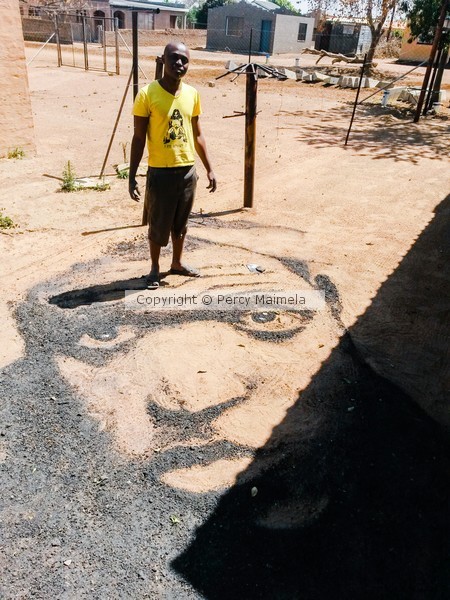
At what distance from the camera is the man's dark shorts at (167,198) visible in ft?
14.3

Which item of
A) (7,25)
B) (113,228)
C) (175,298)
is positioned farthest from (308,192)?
(7,25)

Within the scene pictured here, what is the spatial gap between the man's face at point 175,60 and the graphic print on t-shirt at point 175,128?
0.28m

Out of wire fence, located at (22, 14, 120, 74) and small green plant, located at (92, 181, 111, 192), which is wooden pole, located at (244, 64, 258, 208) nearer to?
small green plant, located at (92, 181, 111, 192)

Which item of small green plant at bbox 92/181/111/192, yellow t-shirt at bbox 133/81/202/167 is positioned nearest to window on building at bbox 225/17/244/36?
small green plant at bbox 92/181/111/192

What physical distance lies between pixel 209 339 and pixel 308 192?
4.61 m

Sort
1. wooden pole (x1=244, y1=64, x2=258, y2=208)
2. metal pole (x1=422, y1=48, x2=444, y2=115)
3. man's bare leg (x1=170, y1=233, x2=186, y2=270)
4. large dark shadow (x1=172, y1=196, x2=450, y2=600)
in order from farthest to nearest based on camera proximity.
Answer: metal pole (x1=422, y1=48, x2=444, y2=115), wooden pole (x1=244, y1=64, x2=258, y2=208), man's bare leg (x1=170, y1=233, x2=186, y2=270), large dark shadow (x1=172, y1=196, x2=450, y2=600)

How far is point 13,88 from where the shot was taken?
28.9 feet

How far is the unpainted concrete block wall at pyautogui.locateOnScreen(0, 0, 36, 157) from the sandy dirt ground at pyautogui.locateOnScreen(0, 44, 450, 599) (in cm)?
109

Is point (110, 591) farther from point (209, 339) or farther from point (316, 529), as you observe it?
point (209, 339)

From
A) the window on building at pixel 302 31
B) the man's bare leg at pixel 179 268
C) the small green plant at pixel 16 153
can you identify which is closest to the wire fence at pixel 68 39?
the window on building at pixel 302 31

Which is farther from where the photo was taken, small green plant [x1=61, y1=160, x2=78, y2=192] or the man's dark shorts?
small green plant [x1=61, y1=160, x2=78, y2=192]

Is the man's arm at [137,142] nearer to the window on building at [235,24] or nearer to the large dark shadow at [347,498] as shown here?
the large dark shadow at [347,498]

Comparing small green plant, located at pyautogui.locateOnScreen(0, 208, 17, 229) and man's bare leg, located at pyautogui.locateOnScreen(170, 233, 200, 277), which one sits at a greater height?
man's bare leg, located at pyautogui.locateOnScreen(170, 233, 200, 277)

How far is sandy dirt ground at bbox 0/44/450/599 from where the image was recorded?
2.49 m
